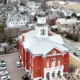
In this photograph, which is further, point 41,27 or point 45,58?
point 41,27

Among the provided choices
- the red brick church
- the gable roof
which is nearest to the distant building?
the gable roof

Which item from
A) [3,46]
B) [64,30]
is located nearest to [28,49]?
[3,46]

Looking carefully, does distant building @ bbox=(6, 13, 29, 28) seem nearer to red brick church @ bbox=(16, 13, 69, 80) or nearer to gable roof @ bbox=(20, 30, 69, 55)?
gable roof @ bbox=(20, 30, 69, 55)

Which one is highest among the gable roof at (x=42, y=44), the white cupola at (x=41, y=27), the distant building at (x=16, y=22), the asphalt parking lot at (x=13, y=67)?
the white cupola at (x=41, y=27)

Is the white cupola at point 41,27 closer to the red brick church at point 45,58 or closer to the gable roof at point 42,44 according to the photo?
the red brick church at point 45,58

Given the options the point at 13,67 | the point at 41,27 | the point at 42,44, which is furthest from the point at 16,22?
the point at 42,44

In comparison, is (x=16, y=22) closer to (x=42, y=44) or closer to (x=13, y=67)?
(x=13, y=67)

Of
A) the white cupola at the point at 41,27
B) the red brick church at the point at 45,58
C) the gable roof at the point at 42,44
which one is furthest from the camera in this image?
the white cupola at the point at 41,27

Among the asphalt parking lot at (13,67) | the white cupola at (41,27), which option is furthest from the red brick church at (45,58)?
the asphalt parking lot at (13,67)
